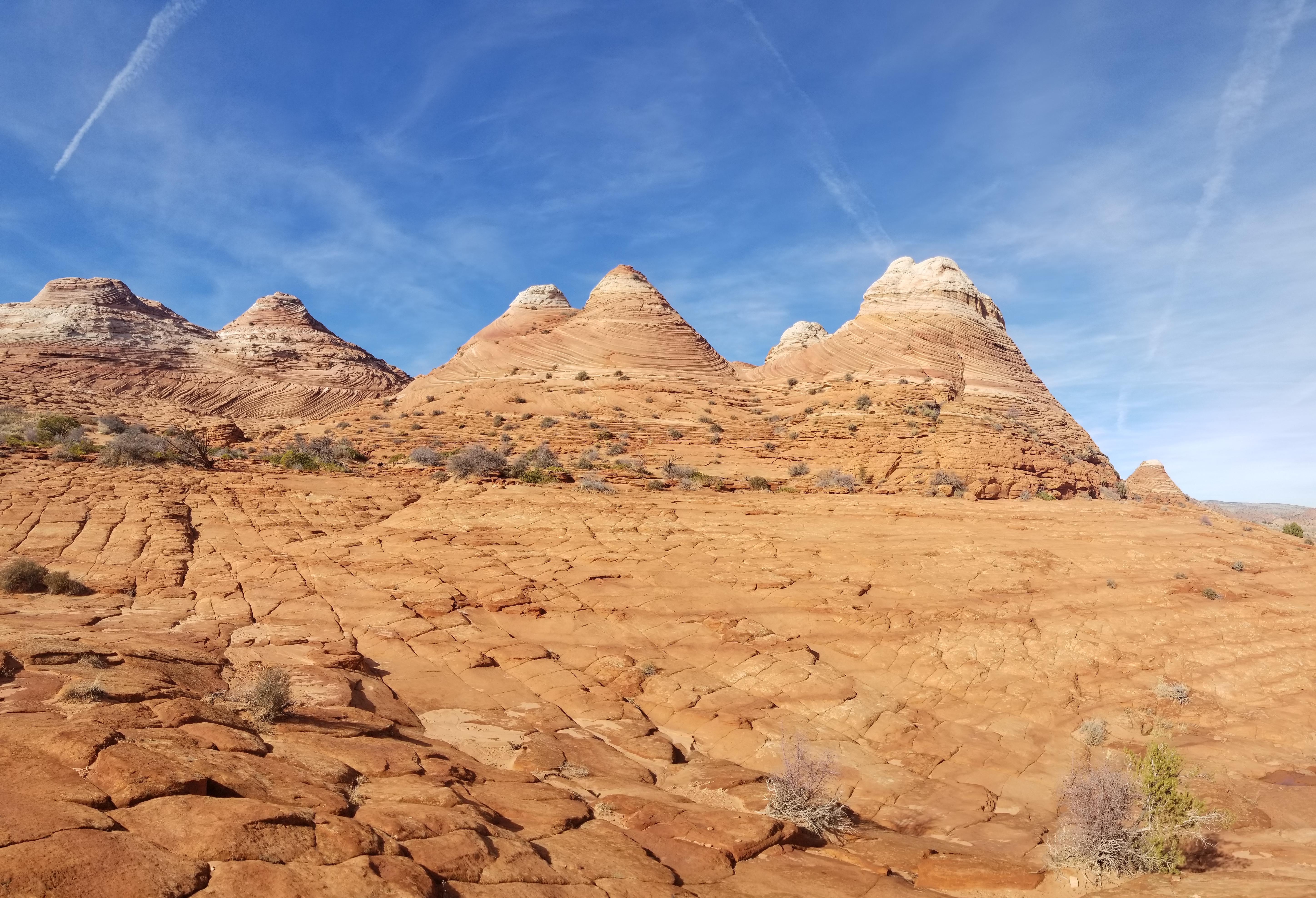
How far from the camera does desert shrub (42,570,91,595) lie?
8773 millimetres

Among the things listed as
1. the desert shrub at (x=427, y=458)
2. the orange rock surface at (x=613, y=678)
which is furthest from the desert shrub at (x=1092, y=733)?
the desert shrub at (x=427, y=458)

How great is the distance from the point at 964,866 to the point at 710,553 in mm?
8318

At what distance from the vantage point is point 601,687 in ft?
26.3

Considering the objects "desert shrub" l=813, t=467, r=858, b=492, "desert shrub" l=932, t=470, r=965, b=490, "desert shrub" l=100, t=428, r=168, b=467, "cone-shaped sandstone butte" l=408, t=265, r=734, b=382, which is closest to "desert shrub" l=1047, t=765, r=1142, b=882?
"desert shrub" l=813, t=467, r=858, b=492

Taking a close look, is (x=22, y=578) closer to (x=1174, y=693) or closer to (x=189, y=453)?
(x=189, y=453)

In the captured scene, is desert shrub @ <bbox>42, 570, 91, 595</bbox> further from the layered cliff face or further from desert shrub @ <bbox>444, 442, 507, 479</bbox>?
the layered cliff face

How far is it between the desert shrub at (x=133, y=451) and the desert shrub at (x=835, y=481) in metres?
20.3

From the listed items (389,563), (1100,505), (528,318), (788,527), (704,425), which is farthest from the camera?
(528,318)

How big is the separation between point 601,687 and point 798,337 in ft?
182

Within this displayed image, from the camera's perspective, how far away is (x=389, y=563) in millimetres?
11711

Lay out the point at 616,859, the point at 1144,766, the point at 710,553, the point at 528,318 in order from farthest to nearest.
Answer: the point at 528,318 < the point at 710,553 < the point at 1144,766 < the point at 616,859

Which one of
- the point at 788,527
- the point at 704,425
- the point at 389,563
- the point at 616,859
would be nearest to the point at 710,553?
the point at 788,527

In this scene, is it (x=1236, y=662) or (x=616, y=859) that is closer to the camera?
(x=616, y=859)

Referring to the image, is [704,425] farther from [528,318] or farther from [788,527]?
[528,318]
